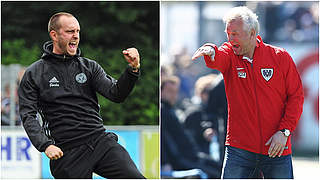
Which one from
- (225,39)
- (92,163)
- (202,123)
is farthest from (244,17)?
(225,39)

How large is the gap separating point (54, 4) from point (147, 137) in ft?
18.0

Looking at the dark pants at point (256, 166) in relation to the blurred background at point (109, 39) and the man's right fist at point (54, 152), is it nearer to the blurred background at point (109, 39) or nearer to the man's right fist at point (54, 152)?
A: the man's right fist at point (54, 152)

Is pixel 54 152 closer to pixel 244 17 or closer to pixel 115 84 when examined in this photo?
pixel 115 84

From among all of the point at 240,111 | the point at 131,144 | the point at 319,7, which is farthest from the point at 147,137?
the point at 240,111

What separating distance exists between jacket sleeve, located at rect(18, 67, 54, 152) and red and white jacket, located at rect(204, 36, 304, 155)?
1466 mm

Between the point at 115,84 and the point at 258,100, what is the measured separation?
114cm

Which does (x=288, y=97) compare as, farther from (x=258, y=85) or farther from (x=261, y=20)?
(x=261, y=20)

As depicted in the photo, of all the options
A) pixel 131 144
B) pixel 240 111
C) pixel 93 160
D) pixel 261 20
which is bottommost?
pixel 131 144

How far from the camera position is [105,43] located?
15250mm

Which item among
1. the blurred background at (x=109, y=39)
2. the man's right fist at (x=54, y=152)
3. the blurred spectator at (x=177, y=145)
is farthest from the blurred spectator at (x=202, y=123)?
the man's right fist at (x=54, y=152)

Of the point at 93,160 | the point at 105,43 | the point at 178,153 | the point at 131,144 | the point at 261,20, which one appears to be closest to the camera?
the point at 93,160

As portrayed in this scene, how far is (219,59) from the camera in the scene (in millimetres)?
5359

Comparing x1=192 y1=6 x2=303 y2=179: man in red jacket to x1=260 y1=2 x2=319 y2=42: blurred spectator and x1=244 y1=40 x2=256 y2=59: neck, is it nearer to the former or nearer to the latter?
x1=244 y1=40 x2=256 y2=59: neck

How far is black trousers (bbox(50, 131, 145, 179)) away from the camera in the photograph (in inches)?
208
